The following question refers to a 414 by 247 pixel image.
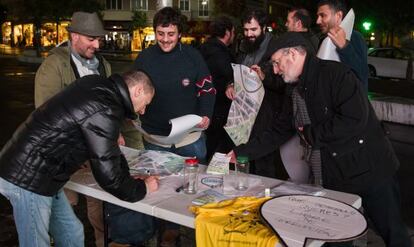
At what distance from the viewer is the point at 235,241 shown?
2.31m

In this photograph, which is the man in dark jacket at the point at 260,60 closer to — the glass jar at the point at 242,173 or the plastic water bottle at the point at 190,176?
the glass jar at the point at 242,173

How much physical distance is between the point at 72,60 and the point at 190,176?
4.64 ft

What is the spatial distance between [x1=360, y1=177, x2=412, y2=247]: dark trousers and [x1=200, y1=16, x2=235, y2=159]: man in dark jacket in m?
2.21

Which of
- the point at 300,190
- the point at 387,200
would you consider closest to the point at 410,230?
the point at 387,200

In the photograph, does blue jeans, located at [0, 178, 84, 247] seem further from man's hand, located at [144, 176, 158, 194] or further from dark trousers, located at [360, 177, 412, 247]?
dark trousers, located at [360, 177, 412, 247]

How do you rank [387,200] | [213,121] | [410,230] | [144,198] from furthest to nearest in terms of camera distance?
[213,121]
[410,230]
[387,200]
[144,198]

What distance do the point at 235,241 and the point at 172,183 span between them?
3.02ft

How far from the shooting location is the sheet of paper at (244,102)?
13.4ft

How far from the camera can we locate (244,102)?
416 cm

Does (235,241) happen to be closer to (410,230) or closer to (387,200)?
(387,200)

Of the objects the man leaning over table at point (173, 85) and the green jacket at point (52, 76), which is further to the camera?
the man leaning over table at point (173, 85)

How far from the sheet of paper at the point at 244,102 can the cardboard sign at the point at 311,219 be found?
5.08 ft

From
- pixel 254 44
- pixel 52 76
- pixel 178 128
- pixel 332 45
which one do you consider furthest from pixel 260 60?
pixel 52 76

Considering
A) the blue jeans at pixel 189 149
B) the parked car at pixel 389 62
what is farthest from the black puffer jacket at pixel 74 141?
the parked car at pixel 389 62
